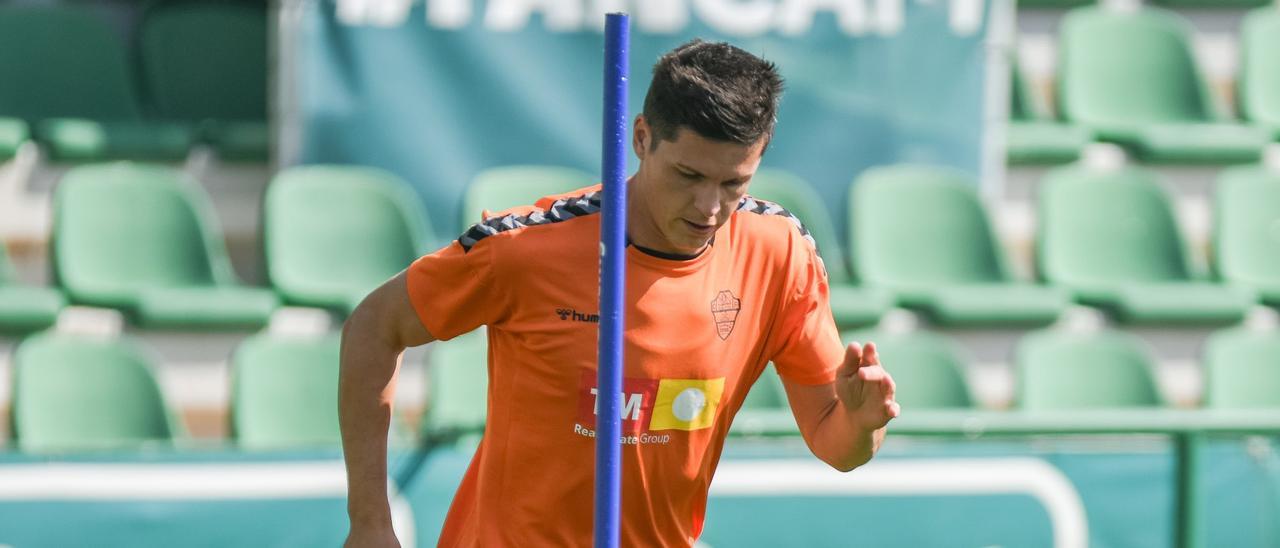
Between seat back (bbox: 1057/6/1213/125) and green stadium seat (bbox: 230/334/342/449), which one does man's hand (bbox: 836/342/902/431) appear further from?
seat back (bbox: 1057/6/1213/125)

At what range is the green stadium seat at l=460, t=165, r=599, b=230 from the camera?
589 cm

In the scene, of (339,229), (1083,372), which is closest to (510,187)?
(339,229)

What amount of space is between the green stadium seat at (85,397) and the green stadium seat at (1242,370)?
3.81 metres

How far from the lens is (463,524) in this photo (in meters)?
2.92

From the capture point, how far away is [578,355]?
2.74 m

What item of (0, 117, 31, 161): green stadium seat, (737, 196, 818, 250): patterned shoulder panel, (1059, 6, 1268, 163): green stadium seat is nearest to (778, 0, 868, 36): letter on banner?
(1059, 6, 1268, 163): green stadium seat

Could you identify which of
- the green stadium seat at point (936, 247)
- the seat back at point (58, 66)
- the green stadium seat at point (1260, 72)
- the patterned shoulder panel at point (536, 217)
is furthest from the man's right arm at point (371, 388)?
the green stadium seat at point (1260, 72)

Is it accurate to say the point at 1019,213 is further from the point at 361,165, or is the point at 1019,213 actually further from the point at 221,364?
the point at 221,364

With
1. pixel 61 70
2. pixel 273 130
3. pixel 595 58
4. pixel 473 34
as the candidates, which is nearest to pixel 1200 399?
pixel 595 58

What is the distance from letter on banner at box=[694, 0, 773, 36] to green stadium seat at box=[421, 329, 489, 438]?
1.68 meters

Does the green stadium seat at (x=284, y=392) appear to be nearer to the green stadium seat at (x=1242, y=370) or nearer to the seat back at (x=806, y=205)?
the seat back at (x=806, y=205)

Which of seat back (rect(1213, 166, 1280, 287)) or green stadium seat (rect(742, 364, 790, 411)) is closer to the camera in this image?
green stadium seat (rect(742, 364, 790, 411))

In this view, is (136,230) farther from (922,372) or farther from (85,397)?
(922,372)

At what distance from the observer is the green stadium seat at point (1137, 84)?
281 inches
